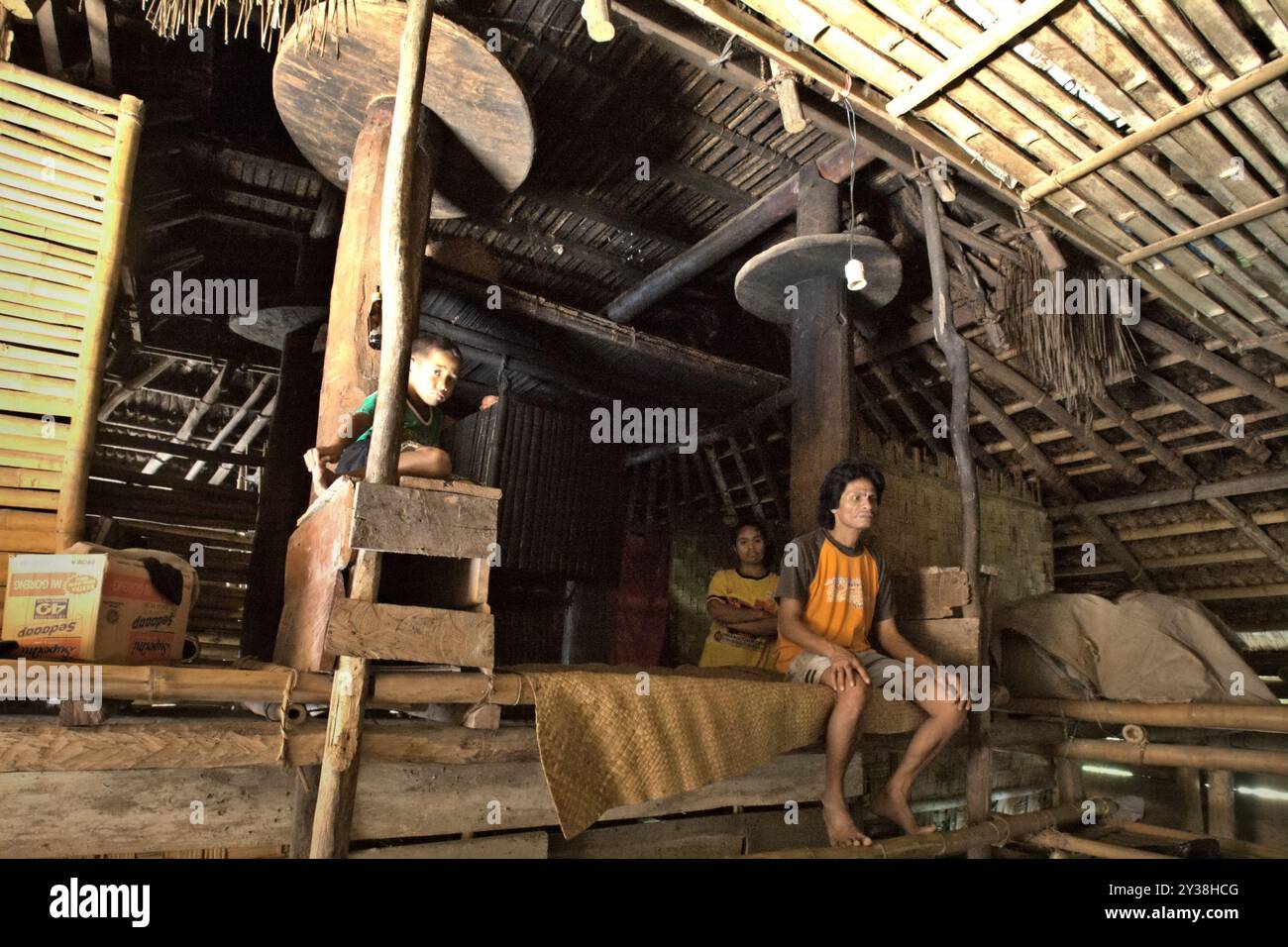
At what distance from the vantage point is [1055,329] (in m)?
5.02

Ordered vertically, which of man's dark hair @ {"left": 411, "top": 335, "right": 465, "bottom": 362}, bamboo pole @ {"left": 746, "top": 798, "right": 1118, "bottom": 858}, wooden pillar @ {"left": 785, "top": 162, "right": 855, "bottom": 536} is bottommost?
bamboo pole @ {"left": 746, "top": 798, "right": 1118, "bottom": 858}

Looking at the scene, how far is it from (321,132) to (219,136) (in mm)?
1531

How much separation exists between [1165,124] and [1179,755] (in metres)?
3.23

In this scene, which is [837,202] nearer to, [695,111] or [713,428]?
[695,111]

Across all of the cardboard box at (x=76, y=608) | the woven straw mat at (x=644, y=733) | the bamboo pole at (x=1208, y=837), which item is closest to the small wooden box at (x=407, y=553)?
the woven straw mat at (x=644, y=733)

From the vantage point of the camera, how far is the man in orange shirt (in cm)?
336

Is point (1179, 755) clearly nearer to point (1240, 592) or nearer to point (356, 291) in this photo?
point (1240, 592)

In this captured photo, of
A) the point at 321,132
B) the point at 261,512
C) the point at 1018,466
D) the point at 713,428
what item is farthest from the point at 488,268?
the point at 1018,466

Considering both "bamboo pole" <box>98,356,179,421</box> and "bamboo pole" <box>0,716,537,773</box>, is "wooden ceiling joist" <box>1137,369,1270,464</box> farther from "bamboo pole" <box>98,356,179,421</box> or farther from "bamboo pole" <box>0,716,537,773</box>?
"bamboo pole" <box>98,356,179,421</box>

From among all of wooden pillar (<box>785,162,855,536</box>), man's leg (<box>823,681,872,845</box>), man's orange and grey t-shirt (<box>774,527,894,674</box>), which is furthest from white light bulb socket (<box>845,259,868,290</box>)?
man's leg (<box>823,681,872,845</box>)

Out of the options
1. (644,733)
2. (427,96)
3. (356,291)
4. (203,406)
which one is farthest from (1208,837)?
(203,406)

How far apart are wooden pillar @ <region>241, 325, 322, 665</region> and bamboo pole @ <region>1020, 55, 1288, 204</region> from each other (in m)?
4.81
